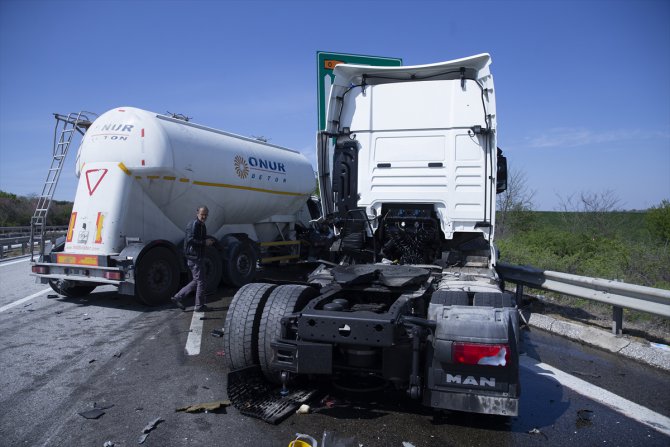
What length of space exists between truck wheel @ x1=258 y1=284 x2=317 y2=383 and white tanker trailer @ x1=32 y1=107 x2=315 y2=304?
4289 millimetres

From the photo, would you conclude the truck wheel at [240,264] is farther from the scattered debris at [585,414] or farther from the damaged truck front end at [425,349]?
the scattered debris at [585,414]

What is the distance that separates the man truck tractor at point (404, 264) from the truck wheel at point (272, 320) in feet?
0.04

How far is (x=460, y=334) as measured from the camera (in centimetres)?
312

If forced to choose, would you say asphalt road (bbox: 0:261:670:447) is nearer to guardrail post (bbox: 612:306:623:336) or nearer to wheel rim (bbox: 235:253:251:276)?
guardrail post (bbox: 612:306:623:336)

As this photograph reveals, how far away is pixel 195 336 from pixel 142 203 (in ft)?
10.6

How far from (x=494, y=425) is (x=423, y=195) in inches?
117

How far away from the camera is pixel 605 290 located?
540 cm

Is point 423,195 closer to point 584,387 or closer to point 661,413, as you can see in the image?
point 584,387

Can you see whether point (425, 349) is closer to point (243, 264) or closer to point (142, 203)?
point (142, 203)

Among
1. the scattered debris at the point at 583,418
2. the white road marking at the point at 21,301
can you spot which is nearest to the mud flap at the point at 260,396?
the scattered debris at the point at 583,418

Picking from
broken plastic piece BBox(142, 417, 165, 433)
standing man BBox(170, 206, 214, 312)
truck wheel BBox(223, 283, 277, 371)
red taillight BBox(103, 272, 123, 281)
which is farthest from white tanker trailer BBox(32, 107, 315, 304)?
broken plastic piece BBox(142, 417, 165, 433)

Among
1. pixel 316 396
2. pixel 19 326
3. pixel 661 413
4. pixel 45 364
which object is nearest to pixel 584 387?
pixel 661 413

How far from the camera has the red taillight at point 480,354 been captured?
301cm

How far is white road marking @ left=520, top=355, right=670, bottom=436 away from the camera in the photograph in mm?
3387
